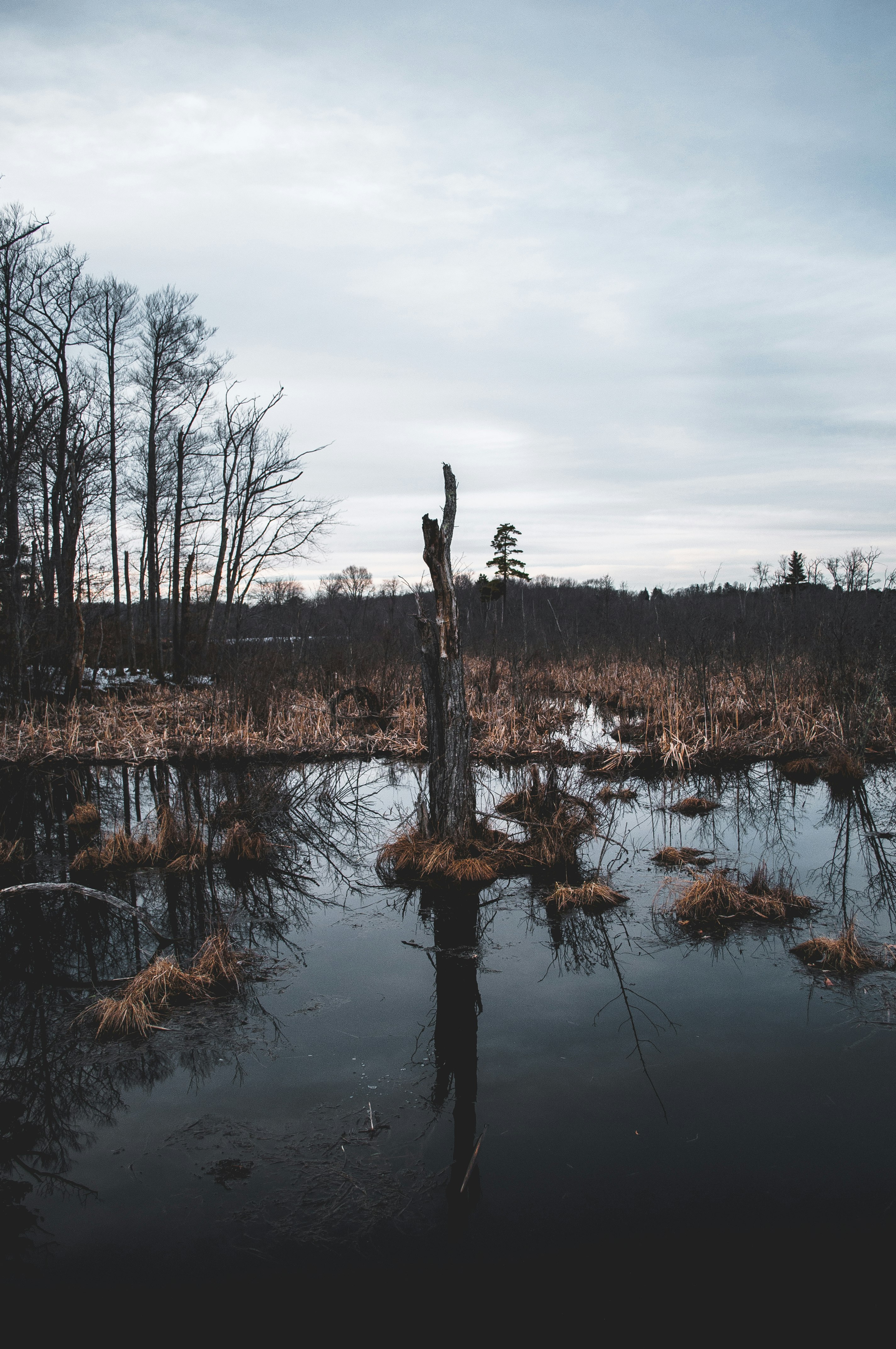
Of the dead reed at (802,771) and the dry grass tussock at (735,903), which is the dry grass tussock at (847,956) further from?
the dead reed at (802,771)

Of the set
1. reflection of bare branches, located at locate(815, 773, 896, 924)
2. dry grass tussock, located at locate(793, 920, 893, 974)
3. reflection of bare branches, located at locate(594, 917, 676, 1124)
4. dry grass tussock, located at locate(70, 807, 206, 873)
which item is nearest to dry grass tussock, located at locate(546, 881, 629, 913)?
reflection of bare branches, located at locate(594, 917, 676, 1124)

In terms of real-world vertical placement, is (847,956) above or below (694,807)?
below

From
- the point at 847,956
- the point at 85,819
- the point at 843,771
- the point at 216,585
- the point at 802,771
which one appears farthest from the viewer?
the point at 216,585

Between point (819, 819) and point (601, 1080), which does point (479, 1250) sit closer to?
point (601, 1080)

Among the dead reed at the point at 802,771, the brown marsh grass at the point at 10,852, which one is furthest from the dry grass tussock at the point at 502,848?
the dead reed at the point at 802,771

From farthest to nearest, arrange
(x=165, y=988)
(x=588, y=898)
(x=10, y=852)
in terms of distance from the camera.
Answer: (x=10, y=852) → (x=588, y=898) → (x=165, y=988)

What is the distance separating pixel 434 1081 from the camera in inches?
149

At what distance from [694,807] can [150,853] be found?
20.4 feet

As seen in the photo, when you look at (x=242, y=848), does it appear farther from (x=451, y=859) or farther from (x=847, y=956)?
(x=847, y=956)

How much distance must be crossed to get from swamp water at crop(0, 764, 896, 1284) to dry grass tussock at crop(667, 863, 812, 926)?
0.51 ft

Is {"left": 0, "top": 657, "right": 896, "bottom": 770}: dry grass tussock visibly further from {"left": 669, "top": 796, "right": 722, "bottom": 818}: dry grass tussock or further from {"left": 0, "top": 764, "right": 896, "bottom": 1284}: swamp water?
{"left": 0, "top": 764, "right": 896, "bottom": 1284}: swamp water

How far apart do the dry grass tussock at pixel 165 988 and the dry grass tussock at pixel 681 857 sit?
13.1 ft

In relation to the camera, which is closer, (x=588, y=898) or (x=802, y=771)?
(x=588, y=898)

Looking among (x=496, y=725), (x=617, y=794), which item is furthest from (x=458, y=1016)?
(x=496, y=725)
